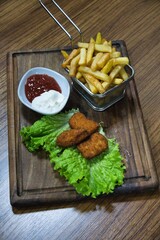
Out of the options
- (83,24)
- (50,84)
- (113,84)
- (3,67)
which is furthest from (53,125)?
(83,24)

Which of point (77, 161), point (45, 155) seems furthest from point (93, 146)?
point (45, 155)

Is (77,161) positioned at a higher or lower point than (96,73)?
lower

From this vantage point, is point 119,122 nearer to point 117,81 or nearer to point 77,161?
point 117,81

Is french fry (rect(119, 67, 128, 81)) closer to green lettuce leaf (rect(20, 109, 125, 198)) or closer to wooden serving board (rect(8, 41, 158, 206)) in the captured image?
wooden serving board (rect(8, 41, 158, 206))

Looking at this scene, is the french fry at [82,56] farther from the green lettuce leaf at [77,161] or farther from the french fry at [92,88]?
the green lettuce leaf at [77,161]

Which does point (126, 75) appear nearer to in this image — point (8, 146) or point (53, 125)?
point (53, 125)

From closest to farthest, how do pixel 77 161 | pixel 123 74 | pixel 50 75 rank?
1. pixel 77 161
2. pixel 123 74
3. pixel 50 75

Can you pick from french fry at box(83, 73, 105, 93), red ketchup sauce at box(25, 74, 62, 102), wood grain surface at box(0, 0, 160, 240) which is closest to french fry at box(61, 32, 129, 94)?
french fry at box(83, 73, 105, 93)

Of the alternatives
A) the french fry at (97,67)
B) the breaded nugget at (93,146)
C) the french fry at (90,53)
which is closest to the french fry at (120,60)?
the french fry at (97,67)
